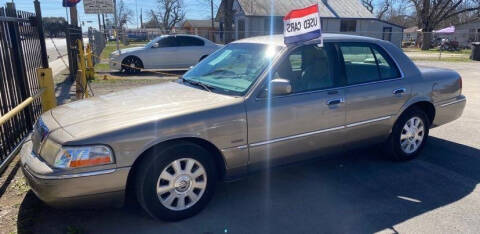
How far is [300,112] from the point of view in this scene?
366 cm

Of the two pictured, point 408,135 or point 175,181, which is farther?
point 408,135

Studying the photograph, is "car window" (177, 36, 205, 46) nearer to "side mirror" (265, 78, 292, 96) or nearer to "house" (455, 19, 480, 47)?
"side mirror" (265, 78, 292, 96)

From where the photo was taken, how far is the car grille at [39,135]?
3.13 m

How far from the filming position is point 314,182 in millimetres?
4125

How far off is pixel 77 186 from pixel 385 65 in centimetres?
363

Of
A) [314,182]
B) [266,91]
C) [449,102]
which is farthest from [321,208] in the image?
[449,102]

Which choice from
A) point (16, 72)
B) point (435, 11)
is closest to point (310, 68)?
point (16, 72)

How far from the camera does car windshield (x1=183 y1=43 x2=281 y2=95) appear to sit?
12.1 ft

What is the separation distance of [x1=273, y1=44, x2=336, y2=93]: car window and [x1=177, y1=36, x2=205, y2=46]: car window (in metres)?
11.2

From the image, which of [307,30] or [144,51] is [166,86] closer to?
[307,30]

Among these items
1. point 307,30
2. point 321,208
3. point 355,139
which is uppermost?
point 307,30

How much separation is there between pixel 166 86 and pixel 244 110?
127cm

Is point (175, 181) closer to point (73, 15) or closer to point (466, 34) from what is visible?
point (73, 15)

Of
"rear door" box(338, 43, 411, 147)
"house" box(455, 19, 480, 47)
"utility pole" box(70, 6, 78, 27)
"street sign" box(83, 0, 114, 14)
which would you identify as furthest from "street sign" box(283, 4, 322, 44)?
"house" box(455, 19, 480, 47)
